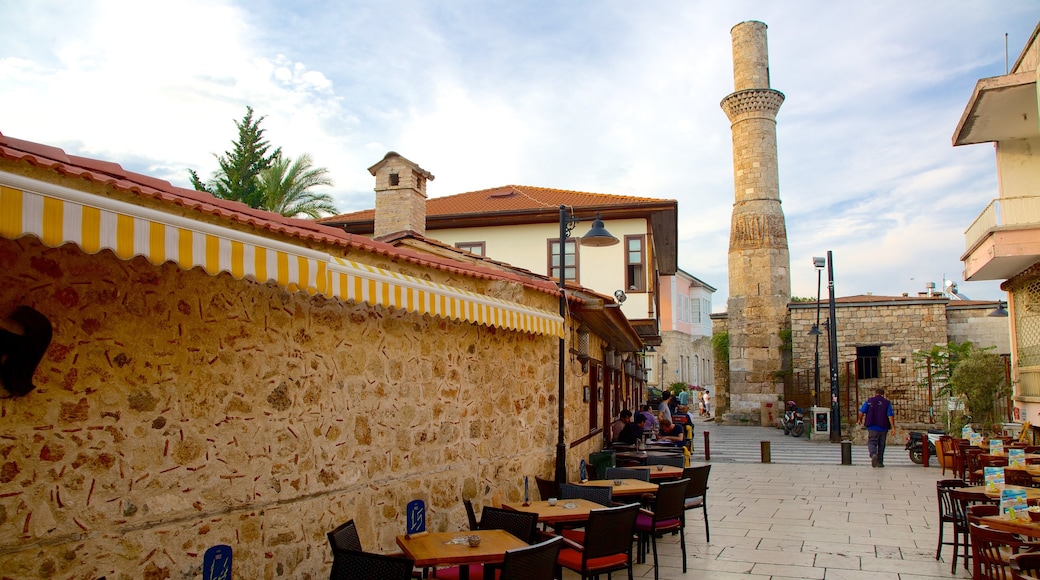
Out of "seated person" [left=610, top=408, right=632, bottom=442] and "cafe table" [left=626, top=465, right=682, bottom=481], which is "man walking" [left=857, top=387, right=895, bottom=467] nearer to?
"seated person" [left=610, top=408, right=632, bottom=442]

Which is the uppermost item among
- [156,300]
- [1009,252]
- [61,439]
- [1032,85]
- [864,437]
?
[1032,85]

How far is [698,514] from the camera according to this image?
1061 centimetres

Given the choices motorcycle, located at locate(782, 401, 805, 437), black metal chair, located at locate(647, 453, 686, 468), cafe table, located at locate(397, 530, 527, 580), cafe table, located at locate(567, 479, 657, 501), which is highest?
cafe table, located at locate(397, 530, 527, 580)

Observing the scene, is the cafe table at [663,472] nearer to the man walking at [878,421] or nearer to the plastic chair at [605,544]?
the plastic chair at [605,544]

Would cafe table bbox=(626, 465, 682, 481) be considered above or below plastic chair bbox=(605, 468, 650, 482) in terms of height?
below

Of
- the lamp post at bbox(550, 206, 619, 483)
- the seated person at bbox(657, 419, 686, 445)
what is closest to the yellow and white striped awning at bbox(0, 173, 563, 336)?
the lamp post at bbox(550, 206, 619, 483)

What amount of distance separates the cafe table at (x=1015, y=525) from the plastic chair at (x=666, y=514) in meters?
2.65

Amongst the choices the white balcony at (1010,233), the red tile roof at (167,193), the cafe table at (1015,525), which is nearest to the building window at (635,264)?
the white balcony at (1010,233)

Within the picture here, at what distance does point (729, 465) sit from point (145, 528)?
47.3ft

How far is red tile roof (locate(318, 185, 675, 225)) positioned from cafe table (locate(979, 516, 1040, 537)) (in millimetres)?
14051

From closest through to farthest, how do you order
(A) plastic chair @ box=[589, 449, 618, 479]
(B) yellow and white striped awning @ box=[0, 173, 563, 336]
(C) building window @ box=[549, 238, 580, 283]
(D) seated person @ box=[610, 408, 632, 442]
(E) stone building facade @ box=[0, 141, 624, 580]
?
(B) yellow and white striped awning @ box=[0, 173, 563, 336] < (E) stone building facade @ box=[0, 141, 624, 580] < (A) plastic chair @ box=[589, 449, 618, 479] < (D) seated person @ box=[610, 408, 632, 442] < (C) building window @ box=[549, 238, 580, 283]

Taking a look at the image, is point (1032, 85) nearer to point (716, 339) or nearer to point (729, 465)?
point (729, 465)

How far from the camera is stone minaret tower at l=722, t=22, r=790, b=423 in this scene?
3241 centimetres

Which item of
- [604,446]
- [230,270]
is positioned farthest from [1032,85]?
[230,270]
